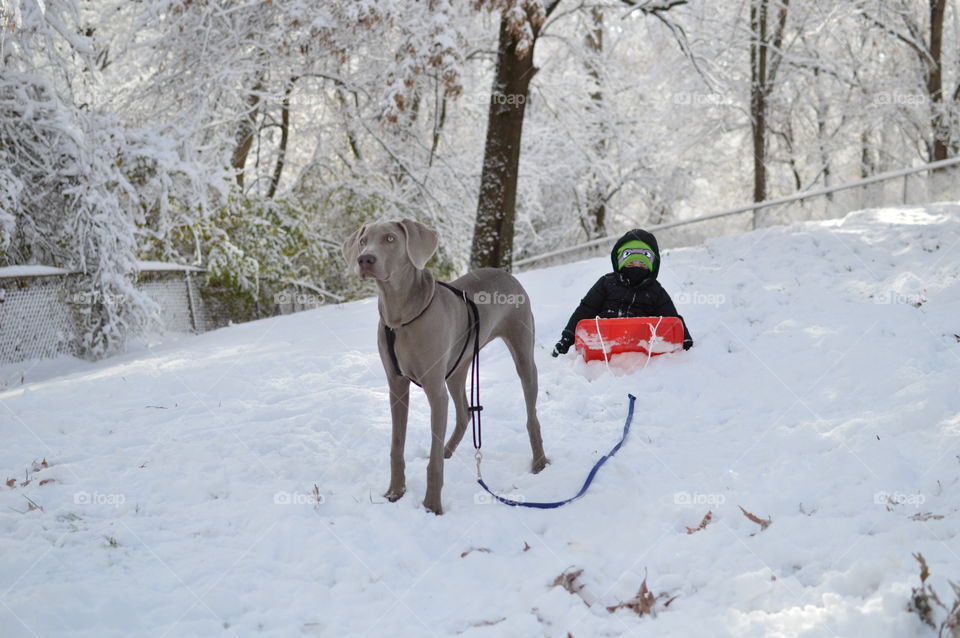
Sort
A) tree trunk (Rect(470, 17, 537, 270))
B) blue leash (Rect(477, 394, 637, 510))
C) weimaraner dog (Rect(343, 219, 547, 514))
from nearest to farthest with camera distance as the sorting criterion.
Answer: weimaraner dog (Rect(343, 219, 547, 514)) < blue leash (Rect(477, 394, 637, 510)) < tree trunk (Rect(470, 17, 537, 270))

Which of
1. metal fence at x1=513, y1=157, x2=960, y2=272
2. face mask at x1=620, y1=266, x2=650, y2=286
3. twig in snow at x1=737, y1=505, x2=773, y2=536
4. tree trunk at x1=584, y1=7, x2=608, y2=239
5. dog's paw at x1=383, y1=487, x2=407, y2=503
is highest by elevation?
tree trunk at x1=584, y1=7, x2=608, y2=239

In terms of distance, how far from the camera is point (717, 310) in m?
7.43

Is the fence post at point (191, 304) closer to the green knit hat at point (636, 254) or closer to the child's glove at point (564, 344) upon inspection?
the child's glove at point (564, 344)

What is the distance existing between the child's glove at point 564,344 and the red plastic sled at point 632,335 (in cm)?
12

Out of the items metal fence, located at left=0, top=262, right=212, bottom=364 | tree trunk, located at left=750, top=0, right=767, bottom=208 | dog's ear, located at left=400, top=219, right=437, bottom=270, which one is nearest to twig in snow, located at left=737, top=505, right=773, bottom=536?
dog's ear, located at left=400, top=219, right=437, bottom=270

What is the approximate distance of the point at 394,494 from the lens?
4129 millimetres

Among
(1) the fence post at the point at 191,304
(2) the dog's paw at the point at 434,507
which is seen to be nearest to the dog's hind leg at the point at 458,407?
(2) the dog's paw at the point at 434,507

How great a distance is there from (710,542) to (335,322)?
7.12 metres

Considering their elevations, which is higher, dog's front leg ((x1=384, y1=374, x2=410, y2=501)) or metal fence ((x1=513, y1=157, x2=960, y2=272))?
metal fence ((x1=513, y1=157, x2=960, y2=272))

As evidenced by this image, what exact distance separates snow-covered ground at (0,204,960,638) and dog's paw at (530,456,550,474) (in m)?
0.10

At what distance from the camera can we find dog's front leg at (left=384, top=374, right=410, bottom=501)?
13.6ft

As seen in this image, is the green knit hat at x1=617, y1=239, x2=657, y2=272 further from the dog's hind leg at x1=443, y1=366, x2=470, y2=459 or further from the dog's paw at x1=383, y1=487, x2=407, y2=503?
the dog's paw at x1=383, y1=487, x2=407, y2=503

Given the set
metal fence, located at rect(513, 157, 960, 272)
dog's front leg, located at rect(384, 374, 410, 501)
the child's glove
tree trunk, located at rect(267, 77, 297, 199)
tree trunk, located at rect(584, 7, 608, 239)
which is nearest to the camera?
dog's front leg, located at rect(384, 374, 410, 501)

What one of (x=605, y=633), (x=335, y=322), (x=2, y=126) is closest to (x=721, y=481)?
(x=605, y=633)
